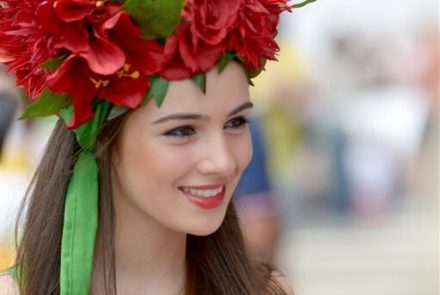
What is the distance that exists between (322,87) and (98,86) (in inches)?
399

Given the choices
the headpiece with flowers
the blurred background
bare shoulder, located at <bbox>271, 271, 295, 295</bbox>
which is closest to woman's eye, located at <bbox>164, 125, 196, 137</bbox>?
the headpiece with flowers

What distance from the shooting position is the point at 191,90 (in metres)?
3.31

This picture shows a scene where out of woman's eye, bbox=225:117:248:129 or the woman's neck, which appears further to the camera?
the woman's neck

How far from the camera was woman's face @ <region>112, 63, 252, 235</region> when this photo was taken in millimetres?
3316

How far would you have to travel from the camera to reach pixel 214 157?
3.33 metres

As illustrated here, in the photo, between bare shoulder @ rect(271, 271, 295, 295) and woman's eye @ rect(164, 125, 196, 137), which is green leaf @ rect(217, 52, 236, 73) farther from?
bare shoulder @ rect(271, 271, 295, 295)

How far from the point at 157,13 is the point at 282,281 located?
45.7 inches

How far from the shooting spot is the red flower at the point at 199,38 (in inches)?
128

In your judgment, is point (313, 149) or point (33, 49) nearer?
point (33, 49)

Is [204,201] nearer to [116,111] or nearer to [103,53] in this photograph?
[116,111]

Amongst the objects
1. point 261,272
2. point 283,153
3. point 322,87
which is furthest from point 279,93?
point 322,87

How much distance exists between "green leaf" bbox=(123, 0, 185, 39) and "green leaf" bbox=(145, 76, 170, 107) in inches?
A: 4.9

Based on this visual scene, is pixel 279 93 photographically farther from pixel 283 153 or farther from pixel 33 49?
pixel 33 49

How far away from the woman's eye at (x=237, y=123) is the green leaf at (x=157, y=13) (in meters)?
0.33
